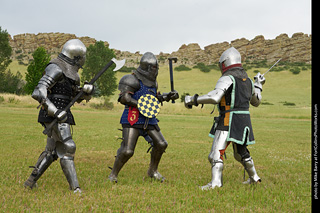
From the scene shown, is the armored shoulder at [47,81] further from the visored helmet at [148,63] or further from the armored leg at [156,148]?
the armored leg at [156,148]

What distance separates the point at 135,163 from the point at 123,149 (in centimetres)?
220

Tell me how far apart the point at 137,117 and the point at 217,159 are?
1.66 m

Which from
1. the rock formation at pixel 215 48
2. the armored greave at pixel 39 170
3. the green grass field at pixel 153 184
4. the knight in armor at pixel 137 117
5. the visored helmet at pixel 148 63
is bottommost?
the green grass field at pixel 153 184

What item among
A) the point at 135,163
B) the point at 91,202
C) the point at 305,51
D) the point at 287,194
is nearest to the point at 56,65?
the point at 91,202

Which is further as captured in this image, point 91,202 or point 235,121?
point 235,121

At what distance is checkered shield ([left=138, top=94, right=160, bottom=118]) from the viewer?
205 inches

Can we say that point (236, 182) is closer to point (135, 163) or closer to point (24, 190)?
point (135, 163)

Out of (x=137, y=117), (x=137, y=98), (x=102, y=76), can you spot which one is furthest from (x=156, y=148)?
(x=102, y=76)

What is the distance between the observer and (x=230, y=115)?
4906mm

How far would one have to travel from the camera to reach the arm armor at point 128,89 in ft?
17.2

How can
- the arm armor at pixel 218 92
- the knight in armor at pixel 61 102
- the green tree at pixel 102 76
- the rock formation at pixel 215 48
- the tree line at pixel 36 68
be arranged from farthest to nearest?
1. the rock formation at pixel 215 48
2. the green tree at pixel 102 76
3. the tree line at pixel 36 68
4. the arm armor at pixel 218 92
5. the knight in armor at pixel 61 102

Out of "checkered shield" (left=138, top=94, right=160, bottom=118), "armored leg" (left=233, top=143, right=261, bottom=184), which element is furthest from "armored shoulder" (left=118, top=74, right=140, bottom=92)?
"armored leg" (left=233, top=143, right=261, bottom=184)

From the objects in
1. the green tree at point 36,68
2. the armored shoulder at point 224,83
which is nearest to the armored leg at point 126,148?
the armored shoulder at point 224,83

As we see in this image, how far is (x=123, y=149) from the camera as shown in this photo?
17.2 feet
